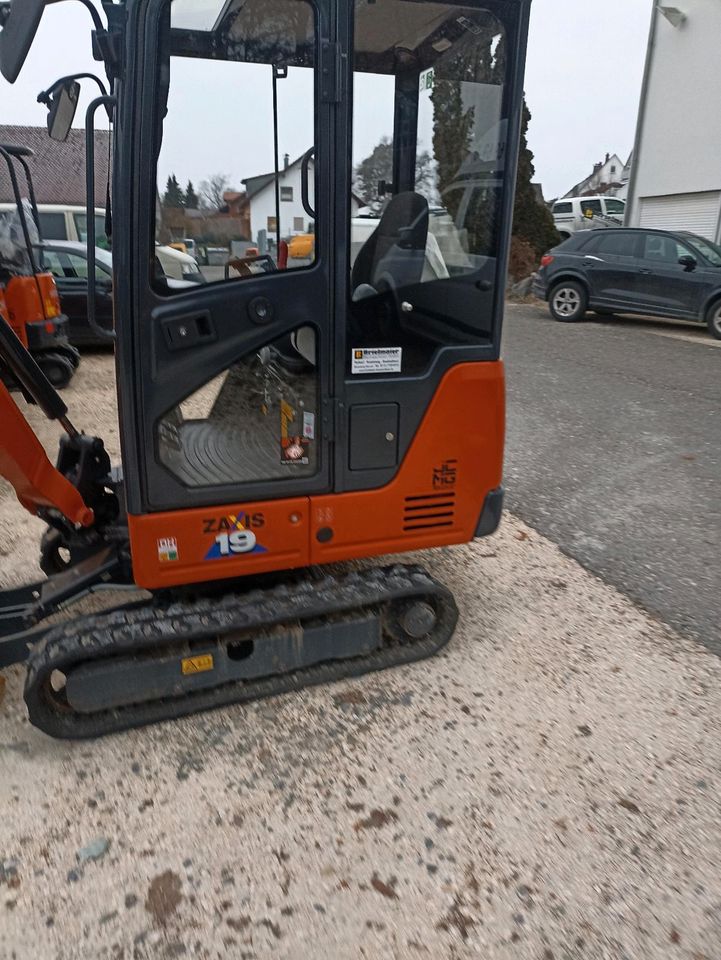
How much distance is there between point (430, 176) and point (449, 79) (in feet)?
1.21

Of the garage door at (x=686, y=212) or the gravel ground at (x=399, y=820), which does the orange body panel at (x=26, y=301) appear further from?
the garage door at (x=686, y=212)

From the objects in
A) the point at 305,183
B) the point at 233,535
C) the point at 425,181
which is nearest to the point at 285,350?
the point at 305,183

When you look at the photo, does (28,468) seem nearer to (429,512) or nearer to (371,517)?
(371,517)

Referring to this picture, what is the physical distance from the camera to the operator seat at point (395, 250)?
2670 mm

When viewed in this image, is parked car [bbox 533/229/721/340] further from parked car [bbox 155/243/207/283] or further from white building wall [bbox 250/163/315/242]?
parked car [bbox 155/243/207/283]

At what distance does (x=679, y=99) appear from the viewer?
15.6 meters

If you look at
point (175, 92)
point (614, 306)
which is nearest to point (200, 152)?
point (175, 92)

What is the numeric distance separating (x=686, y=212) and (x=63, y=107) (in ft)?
53.5

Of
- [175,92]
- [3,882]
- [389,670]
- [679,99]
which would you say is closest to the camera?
[3,882]

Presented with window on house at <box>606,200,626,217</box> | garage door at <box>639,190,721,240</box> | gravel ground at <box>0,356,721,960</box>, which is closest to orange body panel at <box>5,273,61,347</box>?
gravel ground at <box>0,356,721,960</box>


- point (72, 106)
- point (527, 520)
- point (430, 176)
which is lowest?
point (527, 520)

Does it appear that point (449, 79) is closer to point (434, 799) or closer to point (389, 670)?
point (389, 670)

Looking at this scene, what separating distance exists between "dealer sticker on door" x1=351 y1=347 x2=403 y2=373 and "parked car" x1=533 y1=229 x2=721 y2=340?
10.6 m

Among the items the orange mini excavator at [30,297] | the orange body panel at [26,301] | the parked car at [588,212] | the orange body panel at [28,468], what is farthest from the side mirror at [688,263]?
the orange body panel at [28,468]
